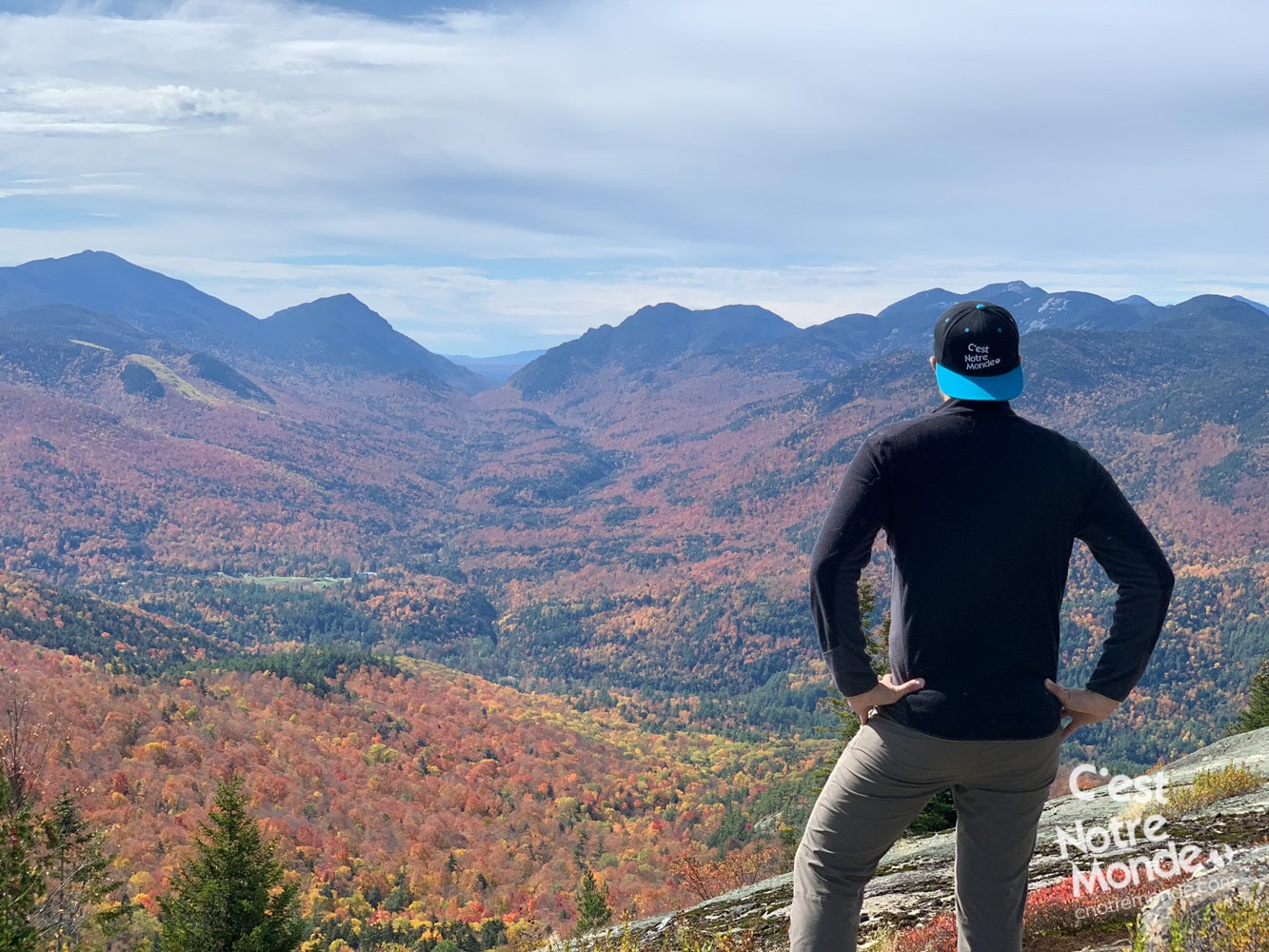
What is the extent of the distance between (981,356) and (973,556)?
88 centimetres

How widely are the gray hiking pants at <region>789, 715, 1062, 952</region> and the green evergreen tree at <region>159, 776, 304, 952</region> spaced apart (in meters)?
14.7

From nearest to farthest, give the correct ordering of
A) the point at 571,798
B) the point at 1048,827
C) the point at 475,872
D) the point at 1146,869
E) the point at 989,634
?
1. the point at 989,634
2. the point at 1146,869
3. the point at 1048,827
4. the point at 475,872
5. the point at 571,798

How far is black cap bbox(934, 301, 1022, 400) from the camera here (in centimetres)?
375

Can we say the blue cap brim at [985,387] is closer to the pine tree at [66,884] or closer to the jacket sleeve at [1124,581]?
the jacket sleeve at [1124,581]

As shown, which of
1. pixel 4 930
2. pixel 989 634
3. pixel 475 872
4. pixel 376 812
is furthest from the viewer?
pixel 376 812

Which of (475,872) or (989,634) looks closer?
(989,634)

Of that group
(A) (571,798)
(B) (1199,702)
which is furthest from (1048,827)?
(B) (1199,702)

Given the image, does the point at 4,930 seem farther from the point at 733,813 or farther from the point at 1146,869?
the point at 733,813

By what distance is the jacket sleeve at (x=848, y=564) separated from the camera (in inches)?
143

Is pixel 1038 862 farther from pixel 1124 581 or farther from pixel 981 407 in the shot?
pixel 981 407

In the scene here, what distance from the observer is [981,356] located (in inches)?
149

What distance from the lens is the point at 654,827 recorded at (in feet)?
295

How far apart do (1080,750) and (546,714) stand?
101 metres

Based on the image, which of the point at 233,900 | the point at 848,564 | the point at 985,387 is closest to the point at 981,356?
the point at 985,387
